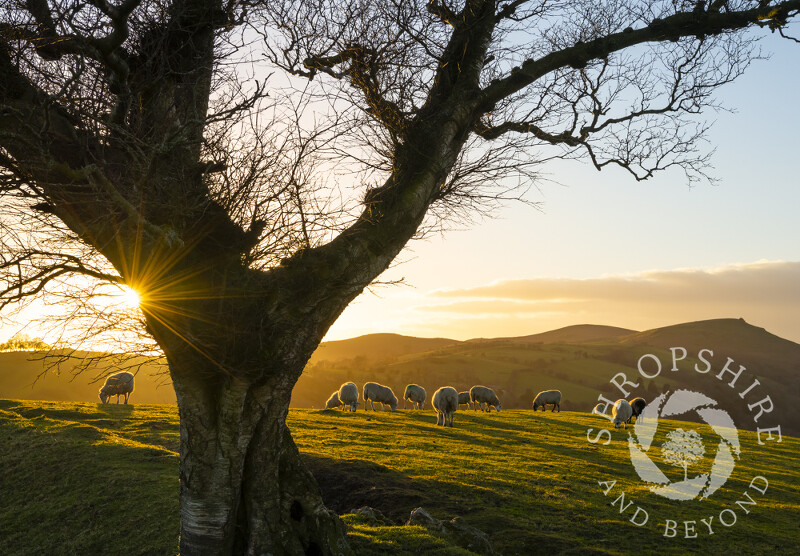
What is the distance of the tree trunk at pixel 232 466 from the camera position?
784 centimetres

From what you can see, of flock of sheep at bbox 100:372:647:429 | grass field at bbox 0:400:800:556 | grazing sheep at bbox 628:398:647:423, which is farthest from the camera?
grazing sheep at bbox 628:398:647:423

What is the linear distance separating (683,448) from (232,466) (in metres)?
24.1

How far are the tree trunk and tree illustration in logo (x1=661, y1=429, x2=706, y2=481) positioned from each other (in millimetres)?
16027

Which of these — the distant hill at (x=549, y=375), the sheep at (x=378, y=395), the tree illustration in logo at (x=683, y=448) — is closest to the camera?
the tree illustration in logo at (x=683, y=448)

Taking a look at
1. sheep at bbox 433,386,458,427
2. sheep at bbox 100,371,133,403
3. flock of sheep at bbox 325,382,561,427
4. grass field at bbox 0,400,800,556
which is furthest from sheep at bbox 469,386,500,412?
sheep at bbox 100,371,133,403

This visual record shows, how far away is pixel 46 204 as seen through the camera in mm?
7422

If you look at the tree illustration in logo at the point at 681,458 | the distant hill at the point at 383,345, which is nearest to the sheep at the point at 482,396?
the tree illustration in logo at the point at 681,458

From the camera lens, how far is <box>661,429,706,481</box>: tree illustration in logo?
71.8 ft

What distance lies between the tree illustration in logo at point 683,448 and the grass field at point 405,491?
26.2 inches

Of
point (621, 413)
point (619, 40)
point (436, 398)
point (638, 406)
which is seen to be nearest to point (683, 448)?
point (621, 413)

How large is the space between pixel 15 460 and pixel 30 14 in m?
16.0

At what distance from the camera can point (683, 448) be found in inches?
1005

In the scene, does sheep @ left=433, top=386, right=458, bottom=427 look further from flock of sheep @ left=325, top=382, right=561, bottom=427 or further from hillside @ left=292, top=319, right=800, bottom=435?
hillside @ left=292, top=319, right=800, bottom=435

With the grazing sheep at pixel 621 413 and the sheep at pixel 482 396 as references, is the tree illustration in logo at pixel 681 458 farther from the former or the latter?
the sheep at pixel 482 396
